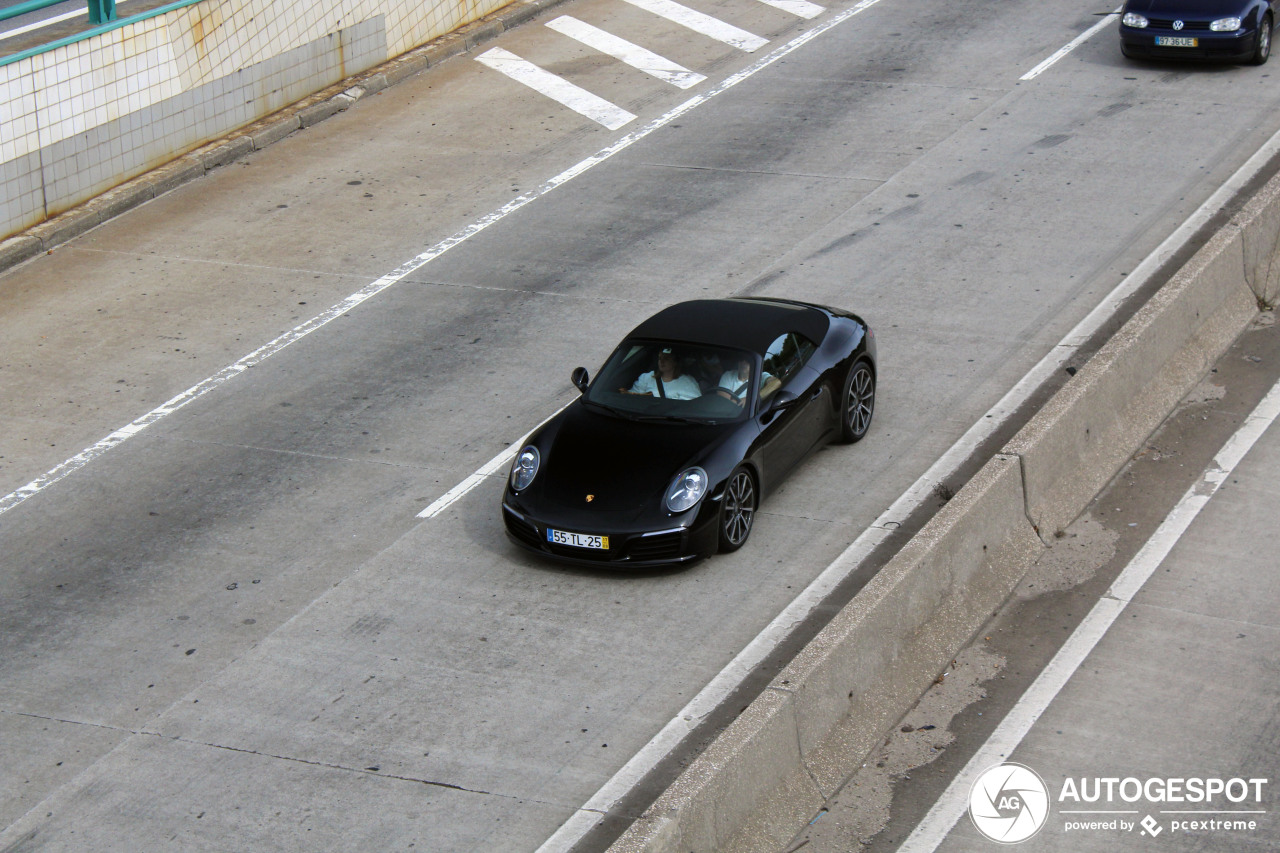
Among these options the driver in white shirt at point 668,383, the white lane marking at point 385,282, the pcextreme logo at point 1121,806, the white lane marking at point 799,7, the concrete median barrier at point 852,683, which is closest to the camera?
the concrete median barrier at point 852,683

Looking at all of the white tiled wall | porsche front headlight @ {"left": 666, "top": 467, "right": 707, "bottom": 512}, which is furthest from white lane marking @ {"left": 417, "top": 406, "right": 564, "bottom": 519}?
the white tiled wall

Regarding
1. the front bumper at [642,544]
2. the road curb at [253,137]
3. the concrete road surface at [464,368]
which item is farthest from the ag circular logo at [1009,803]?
the road curb at [253,137]

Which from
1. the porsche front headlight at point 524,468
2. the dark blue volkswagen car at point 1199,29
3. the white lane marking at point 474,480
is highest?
the dark blue volkswagen car at point 1199,29

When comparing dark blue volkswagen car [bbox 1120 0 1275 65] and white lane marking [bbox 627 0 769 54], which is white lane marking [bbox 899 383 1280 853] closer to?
dark blue volkswagen car [bbox 1120 0 1275 65]

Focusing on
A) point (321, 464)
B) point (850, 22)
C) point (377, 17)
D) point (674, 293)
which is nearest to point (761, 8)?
point (850, 22)

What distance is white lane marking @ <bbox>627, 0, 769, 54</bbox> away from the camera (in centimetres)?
2266

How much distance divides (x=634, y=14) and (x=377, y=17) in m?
4.47

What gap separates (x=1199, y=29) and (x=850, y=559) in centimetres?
1259

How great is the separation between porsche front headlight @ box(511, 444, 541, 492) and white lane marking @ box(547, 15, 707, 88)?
11569 mm

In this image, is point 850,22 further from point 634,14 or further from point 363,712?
point 363,712

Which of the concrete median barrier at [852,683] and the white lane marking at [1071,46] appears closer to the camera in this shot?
the concrete median barrier at [852,683]

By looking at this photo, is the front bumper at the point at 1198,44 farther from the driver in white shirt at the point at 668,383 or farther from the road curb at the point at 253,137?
the driver in white shirt at the point at 668,383

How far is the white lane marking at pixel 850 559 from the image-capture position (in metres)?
7.96

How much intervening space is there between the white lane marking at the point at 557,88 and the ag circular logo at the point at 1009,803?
1308 cm
